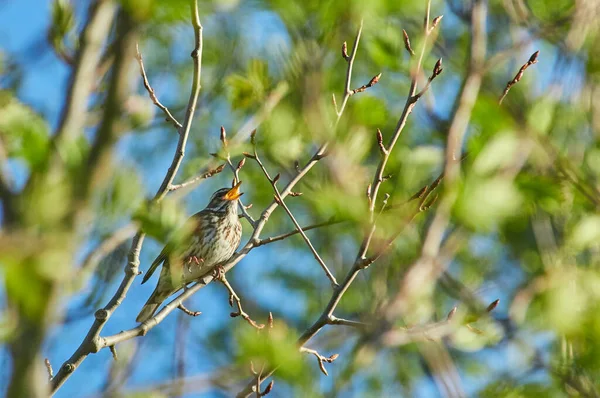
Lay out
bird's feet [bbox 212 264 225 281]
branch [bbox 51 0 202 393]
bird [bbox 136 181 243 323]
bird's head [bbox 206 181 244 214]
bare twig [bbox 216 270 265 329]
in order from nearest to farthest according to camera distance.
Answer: branch [bbox 51 0 202 393], bare twig [bbox 216 270 265 329], bird's feet [bbox 212 264 225 281], bird [bbox 136 181 243 323], bird's head [bbox 206 181 244 214]

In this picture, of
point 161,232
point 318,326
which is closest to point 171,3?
point 161,232

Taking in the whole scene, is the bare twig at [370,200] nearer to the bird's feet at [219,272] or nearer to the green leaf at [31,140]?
the bird's feet at [219,272]

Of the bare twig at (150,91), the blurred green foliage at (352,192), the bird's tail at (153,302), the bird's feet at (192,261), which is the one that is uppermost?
the blurred green foliage at (352,192)

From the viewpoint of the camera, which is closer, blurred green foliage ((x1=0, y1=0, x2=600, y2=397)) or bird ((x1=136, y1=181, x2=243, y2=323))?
blurred green foliage ((x1=0, y1=0, x2=600, y2=397))

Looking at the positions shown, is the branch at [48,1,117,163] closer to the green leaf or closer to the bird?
the green leaf

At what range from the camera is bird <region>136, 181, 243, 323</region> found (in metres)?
7.55

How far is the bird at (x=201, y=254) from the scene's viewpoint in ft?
24.8

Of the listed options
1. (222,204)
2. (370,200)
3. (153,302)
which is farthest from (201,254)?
(370,200)

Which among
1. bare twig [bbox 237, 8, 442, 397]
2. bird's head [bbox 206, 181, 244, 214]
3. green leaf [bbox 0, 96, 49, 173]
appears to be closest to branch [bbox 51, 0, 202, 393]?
bare twig [bbox 237, 8, 442, 397]

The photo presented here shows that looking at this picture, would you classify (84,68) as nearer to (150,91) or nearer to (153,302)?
(150,91)

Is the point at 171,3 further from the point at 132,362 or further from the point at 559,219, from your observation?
the point at 559,219

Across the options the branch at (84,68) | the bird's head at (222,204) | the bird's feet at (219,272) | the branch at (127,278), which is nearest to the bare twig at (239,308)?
the bird's feet at (219,272)

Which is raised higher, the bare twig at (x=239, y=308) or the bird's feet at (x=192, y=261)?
the bare twig at (x=239, y=308)

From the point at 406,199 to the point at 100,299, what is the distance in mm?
1851
